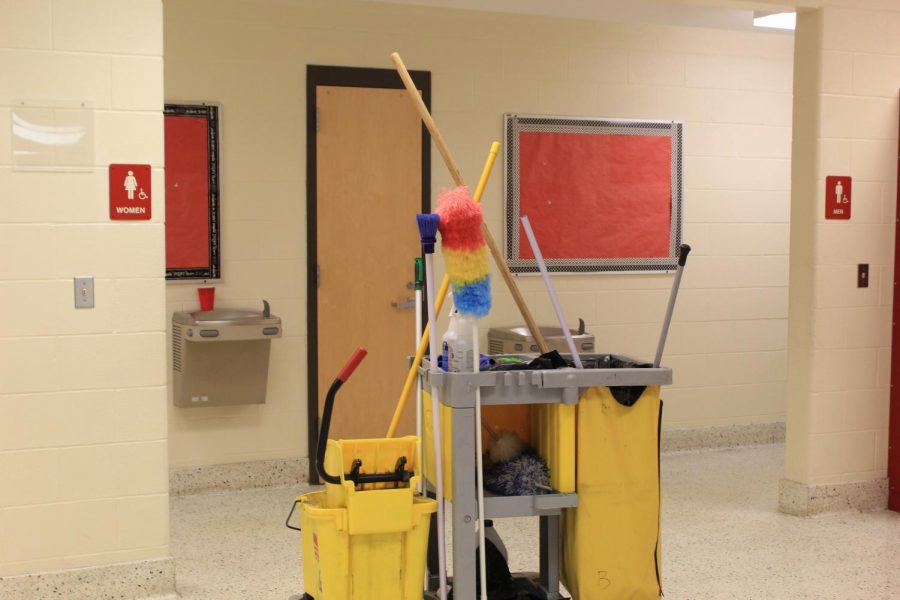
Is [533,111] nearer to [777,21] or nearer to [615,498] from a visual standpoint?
[777,21]

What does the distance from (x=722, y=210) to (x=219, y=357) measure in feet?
10.6

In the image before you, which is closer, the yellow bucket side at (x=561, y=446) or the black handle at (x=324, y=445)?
the black handle at (x=324, y=445)

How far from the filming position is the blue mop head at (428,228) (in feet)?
9.07

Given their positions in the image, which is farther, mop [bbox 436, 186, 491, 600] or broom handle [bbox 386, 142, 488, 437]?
broom handle [bbox 386, 142, 488, 437]

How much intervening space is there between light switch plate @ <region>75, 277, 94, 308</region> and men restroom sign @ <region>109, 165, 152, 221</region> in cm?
24

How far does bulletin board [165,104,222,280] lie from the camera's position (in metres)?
5.14

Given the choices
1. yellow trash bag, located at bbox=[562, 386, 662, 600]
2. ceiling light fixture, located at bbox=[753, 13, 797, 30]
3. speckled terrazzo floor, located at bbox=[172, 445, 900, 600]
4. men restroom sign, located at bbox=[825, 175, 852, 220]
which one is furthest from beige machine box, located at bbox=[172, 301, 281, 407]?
ceiling light fixture, located at bbox=[753, 13, 797, 30]

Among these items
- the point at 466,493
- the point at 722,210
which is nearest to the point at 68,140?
the point at 466,493

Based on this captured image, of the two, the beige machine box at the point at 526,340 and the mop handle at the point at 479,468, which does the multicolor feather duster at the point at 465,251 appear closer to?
the mop handle at the point at 479,468

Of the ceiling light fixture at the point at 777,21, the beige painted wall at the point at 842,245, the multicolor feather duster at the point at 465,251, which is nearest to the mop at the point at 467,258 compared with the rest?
the multicolor feather duster at the point at 465,251

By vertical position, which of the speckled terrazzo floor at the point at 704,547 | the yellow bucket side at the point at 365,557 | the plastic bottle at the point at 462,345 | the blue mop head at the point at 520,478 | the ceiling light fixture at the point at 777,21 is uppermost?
the ceiling light fixture at the point at 777,21

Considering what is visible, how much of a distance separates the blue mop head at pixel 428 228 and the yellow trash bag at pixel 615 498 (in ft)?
2.14

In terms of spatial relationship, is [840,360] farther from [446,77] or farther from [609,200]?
[446,77]

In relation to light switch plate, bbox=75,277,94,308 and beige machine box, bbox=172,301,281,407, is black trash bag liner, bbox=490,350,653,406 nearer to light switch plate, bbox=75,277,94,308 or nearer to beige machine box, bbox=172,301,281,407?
light switch plate, bbox=75,277,94,308
